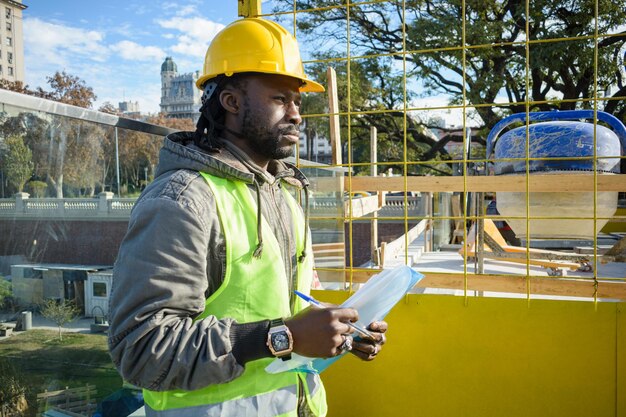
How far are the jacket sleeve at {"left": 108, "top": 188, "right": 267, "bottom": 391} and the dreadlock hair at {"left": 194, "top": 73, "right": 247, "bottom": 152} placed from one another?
37 cm

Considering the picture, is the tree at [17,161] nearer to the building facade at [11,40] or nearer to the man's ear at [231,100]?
the man's ear at [231,100]

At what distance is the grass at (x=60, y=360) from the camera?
7.16 feet

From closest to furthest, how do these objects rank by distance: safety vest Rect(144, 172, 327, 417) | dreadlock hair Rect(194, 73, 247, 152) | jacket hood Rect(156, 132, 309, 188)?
1. safety vest Rect(144, 172, 327, 417)
2. jacket hood Rect(156, 132, 309, 188)
3. dreadlock hair Rect(194, 73, 247, 152)

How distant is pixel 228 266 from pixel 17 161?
4.06 ft

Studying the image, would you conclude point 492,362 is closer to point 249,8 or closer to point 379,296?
point 379,296

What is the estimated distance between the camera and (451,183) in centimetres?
329

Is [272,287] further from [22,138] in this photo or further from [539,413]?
[539,413]

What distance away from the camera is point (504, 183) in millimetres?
3154

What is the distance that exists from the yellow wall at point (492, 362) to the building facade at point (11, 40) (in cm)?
7409

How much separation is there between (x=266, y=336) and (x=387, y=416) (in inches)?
85.8

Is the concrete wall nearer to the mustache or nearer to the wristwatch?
the mustache

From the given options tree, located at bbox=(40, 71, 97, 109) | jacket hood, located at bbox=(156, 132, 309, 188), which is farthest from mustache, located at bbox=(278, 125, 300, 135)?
tree, located at bbox=(40, 71, 97, 109)

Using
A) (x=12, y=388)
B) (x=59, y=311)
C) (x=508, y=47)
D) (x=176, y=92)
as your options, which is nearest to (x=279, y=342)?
(x=12, y=388)

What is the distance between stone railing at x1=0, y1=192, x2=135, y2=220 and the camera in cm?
216
